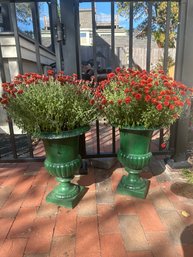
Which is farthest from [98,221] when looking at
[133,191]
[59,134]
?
[59,134]

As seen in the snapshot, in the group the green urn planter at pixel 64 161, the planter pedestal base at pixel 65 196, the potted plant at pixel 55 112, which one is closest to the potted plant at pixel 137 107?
the potted plant at pixel 55 112

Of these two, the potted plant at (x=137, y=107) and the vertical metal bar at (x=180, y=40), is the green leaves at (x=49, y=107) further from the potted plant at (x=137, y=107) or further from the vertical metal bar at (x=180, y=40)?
the vertical metal bar at (x=180, y=40)

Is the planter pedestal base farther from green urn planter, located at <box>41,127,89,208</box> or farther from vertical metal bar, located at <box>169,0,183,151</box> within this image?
vertical metal bar, located at <box>169,0,183,151</box>

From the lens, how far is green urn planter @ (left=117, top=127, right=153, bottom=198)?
166 cm

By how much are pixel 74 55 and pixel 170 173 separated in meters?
1.49

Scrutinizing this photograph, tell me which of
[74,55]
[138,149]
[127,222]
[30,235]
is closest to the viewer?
[30,235]

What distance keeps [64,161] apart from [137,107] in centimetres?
67

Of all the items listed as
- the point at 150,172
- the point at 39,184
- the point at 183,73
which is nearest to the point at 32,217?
the point at 39,184

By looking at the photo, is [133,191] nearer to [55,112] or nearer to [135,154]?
[135,154]

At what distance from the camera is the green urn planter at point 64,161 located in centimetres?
154

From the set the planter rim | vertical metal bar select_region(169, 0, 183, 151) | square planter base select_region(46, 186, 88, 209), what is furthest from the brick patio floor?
vertical metal bar select_region(169, 0, 183, 151)

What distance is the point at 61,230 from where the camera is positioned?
4.96 feet

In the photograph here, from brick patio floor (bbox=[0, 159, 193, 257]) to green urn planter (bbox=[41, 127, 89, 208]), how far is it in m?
0.08

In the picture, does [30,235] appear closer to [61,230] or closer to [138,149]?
[61,230]
